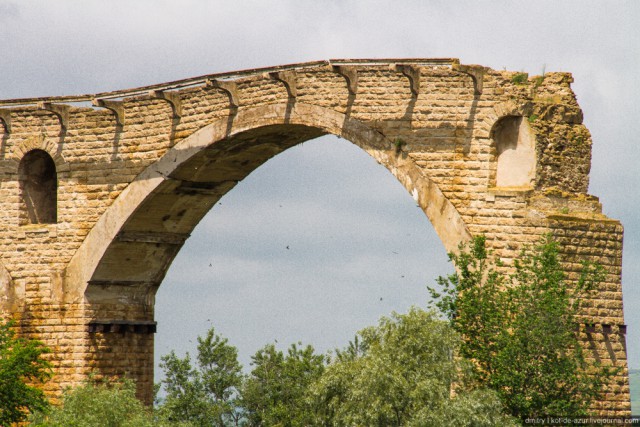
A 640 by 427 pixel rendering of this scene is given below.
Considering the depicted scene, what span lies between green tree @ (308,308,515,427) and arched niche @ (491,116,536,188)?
2.37 meters

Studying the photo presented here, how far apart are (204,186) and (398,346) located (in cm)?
635

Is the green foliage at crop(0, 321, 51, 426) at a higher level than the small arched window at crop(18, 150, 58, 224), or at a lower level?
lower

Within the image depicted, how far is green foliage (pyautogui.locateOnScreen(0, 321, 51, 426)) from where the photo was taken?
21.5 metres

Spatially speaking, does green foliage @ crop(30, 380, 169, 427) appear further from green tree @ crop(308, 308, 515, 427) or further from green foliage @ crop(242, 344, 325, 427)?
green foliage @ crop(242, 344, 325, 427)

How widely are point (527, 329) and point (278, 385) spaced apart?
571 inches

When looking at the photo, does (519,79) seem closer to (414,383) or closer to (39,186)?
(414,383)

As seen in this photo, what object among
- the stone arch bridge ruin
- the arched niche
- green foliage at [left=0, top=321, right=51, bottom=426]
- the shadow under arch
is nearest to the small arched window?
the stone arch bridge ruin

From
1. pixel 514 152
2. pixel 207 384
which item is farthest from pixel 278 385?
pixel 514 152

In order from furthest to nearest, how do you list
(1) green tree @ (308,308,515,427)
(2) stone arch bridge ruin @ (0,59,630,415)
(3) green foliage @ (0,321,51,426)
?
(3) green foliage @ (0,321,51,426) < (2) stone arch bridge ruin @ (0,59,630,415) < (1) green tree @ (308,308,515,427)

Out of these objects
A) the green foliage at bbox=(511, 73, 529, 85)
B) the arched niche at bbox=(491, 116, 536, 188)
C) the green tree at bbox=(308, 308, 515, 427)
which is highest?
the green foliage at bbox=(511, 73, 529, 85)

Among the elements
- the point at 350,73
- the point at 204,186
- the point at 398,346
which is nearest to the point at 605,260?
the point at 398,346

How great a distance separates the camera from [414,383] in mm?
18391

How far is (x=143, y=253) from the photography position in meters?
24.5

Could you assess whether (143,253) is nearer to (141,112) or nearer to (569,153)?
(141,112)
